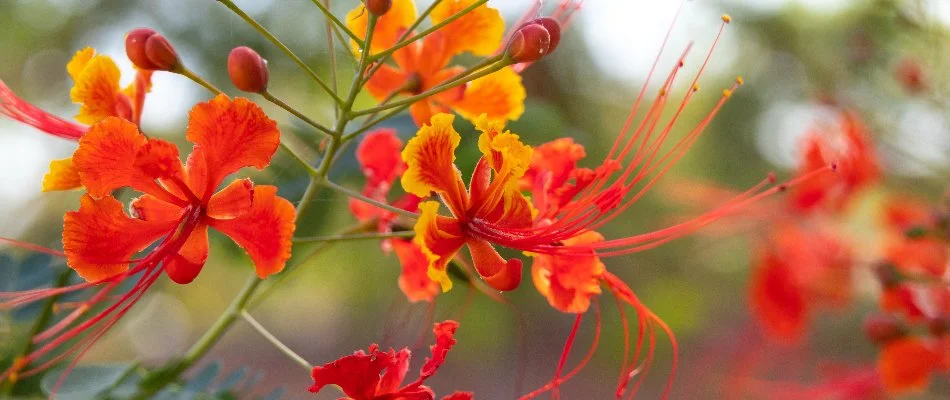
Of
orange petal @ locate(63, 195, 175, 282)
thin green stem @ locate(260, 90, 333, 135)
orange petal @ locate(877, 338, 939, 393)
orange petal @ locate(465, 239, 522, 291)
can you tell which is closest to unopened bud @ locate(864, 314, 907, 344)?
orange petal @ locate(877, 338, 939, 393)

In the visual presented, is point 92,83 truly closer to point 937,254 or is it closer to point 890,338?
point 890,338

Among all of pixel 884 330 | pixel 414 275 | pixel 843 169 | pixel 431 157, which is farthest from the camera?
pixel 843 169

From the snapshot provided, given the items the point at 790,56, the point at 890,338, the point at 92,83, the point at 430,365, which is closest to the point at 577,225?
the point at 430,365

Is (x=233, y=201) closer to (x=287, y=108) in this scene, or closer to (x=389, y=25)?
(x=287, y=108)

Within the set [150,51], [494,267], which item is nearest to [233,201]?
[150,51]

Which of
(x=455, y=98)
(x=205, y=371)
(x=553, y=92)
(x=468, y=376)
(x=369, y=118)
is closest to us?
(x=369, y=118)

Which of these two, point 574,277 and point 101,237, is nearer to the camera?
point 101,237

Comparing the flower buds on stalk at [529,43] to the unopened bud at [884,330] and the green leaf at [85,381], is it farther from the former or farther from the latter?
the unopened bud at [884,330]
